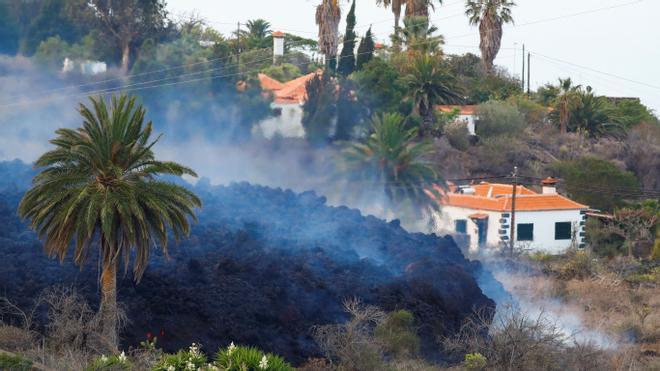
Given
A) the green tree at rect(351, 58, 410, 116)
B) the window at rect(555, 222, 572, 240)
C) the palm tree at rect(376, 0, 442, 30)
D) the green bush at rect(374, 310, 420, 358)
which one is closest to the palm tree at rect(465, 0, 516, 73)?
the palm tree at rect(376, 0, 442, 30)

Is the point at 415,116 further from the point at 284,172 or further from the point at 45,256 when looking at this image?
the point at 45,256

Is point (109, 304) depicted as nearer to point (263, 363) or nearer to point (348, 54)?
point (263, 363)

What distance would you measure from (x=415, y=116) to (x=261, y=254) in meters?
36.5

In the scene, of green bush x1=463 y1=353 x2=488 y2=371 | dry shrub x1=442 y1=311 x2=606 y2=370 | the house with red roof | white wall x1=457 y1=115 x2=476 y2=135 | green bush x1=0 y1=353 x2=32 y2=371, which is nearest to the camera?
green bush x1=0 y1=353 x2=32 y2=371

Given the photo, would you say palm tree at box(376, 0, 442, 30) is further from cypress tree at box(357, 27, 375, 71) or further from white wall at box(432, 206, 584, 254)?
white wall at box(432, 206, 584, 254)

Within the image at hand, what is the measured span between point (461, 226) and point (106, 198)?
107 feet

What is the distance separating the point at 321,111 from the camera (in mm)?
67000

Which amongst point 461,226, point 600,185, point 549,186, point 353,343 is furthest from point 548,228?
point 353,343

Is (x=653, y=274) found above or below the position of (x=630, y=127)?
below

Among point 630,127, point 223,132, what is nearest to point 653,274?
point 223,132

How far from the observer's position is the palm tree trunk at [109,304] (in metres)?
28.8

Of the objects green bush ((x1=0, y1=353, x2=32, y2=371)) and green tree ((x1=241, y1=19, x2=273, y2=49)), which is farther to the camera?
green tree ((x1=241, y1=19, x2=273, y2=49))

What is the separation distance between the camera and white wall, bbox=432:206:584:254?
5703cm

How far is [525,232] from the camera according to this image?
57.5 meters
